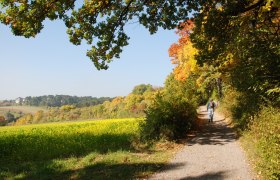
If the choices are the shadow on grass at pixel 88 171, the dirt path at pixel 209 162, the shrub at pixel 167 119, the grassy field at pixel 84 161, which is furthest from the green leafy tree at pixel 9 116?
the dirt path at pixel 209 162

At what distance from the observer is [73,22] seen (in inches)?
490

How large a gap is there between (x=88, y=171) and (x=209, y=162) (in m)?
4.38

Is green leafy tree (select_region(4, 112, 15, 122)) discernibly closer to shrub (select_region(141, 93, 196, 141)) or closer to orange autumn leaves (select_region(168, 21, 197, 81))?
orange autumn leaves (select_region(168, 21, 197, 81))

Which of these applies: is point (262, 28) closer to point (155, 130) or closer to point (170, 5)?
point (170, 5)

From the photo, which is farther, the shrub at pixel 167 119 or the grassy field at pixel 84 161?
the shrub at pixel 167 119

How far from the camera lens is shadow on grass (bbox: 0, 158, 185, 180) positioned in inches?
404

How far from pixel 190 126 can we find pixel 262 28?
678 cm

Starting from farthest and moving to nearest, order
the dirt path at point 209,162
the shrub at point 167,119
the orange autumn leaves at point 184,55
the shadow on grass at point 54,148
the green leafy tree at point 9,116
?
the green leafy tree at point 9,116, the orange autumn leaves at point 184,55, the shadow on grass at point 54,148, the shrub at point 167,119, the dirt path at point 209,162

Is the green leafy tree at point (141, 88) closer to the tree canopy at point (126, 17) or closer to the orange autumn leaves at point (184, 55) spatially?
the orange autumn leaves at point (184, 55)

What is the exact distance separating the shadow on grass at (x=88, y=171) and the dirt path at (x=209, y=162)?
1.89ft

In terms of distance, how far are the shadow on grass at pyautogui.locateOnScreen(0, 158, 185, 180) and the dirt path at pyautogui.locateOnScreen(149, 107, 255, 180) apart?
576mm

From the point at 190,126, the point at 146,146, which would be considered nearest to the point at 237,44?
the point at 190,126

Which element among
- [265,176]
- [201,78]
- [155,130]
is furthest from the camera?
[201,78]

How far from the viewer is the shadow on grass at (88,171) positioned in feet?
33.7
